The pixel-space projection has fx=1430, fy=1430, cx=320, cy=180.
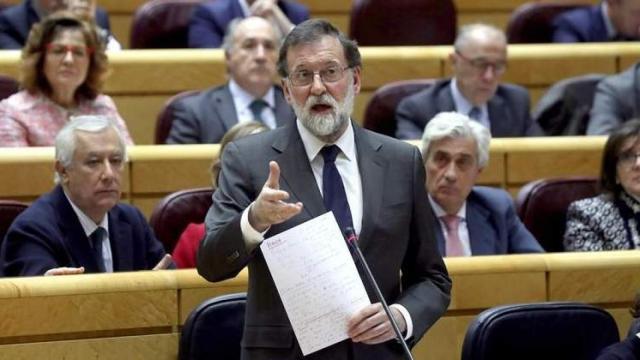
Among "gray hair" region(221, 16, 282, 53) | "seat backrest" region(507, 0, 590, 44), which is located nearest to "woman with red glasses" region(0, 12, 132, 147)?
"gray hair" region(221, 16, 282, 53)

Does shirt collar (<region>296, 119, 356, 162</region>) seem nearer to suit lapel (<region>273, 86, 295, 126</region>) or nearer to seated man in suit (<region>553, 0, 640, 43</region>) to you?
suit lapel (<region>273, 86, 295, 126</region>)

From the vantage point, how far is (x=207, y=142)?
3.37m

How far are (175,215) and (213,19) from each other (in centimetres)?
116

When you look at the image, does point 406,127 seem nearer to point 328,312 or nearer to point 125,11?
point 125,11

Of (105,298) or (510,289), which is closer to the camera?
(105,298)

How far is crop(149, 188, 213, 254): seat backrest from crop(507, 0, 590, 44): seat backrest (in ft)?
5.28

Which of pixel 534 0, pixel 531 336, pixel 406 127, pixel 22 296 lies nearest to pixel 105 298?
pixel 22 296

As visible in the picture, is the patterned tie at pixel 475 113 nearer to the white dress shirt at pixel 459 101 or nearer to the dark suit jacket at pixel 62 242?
the white dress shirt at pixel 459 101

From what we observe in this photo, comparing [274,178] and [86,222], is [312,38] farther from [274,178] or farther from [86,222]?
[86,222]

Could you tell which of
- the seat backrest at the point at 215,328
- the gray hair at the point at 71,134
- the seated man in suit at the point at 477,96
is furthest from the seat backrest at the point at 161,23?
the seat backrest at the point at 215,328

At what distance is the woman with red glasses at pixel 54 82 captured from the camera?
3.15m

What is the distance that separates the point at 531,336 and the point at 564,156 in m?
1.09

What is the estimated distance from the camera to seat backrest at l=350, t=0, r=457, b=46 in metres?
4.00

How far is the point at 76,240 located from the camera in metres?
2.50
